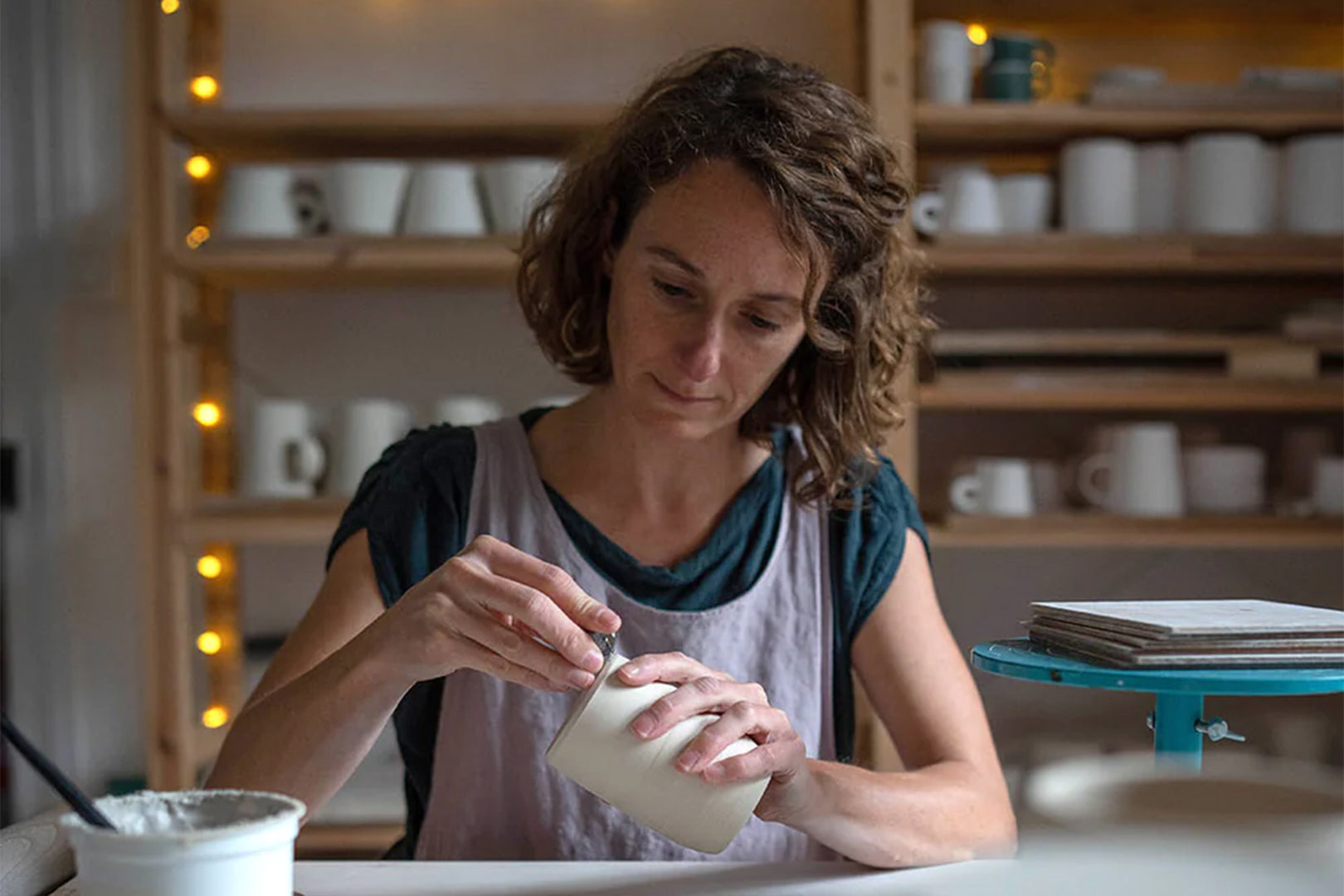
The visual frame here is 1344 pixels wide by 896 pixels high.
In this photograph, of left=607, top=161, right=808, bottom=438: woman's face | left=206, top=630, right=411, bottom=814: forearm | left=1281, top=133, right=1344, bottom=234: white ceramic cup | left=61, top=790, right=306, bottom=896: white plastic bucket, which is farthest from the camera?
left=1281, top=133, right=1344, bottom=234: white ceramic cup

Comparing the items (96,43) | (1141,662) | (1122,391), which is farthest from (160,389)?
(1141,662)

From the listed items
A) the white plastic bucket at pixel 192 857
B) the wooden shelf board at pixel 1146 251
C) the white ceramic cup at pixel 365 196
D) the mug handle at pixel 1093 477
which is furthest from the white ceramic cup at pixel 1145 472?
the white plastic bucket at pixel 192 857

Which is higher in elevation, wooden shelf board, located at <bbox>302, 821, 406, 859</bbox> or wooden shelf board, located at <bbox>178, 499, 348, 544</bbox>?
wooden shelf board, located at <bbox>178, 499, 348, 544</bbox>

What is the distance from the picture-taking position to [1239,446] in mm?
2154

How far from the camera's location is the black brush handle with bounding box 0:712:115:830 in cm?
56

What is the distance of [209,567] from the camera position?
220 cm

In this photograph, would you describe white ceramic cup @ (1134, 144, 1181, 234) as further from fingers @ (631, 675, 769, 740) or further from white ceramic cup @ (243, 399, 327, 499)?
fingers @ (631, 675, 769, 740)

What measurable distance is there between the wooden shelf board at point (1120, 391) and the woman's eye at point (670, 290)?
1.02m

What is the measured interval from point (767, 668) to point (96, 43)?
1.73 m

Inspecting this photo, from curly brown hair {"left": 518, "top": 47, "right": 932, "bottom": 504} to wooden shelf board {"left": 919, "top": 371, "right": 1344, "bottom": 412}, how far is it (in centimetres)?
70

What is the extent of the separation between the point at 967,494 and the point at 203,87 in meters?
1.42

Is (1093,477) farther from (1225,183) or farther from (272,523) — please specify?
(272,523)

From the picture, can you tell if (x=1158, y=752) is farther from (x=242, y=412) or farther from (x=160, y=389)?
(x=242, y=412)

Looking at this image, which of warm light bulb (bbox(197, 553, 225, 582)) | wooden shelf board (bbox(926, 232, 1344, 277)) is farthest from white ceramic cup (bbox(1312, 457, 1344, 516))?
warm light bulb (bbox(197, 553, 225, 582))
